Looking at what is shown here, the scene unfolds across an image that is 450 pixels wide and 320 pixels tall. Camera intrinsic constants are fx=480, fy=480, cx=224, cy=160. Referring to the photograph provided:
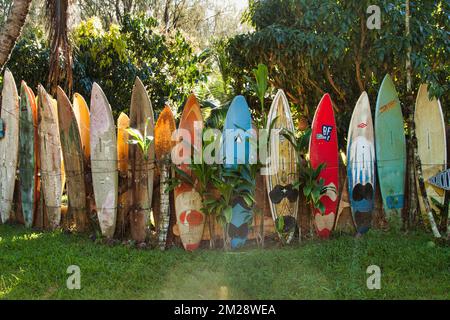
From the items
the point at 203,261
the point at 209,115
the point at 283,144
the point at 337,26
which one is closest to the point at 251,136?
the point at 283,144

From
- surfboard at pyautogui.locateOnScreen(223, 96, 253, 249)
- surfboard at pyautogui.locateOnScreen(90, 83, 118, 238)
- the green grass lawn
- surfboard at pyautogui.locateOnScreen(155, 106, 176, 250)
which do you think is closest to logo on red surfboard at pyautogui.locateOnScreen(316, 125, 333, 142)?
surfboard at pyautogui.locateOnScreen(223, 96, 253, 249)

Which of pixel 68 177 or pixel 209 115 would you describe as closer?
pixel 68 177

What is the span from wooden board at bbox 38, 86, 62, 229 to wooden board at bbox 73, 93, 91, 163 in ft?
0.80

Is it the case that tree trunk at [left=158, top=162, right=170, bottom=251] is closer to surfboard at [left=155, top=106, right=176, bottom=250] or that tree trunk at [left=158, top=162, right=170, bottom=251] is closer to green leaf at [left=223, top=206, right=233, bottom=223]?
surfboard at [left=155, top=106, right=176, bottom=250]

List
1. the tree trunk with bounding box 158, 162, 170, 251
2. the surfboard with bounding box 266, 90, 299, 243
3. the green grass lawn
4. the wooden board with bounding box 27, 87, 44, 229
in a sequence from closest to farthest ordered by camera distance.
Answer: the green grass lawn < the tree trunk with bounding box 158, 162, 170, 251 < the surfboard with bounding box 266, 90, 299, 243 < the wooden board with bounding box 27, 87, 44, 229

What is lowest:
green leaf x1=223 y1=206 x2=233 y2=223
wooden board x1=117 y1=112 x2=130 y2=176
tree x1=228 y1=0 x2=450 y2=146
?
green leaf x1=223 y1=206 x2=233 y2=223

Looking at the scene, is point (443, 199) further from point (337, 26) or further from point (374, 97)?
point (337, 26)

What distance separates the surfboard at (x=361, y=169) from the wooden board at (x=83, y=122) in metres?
2.62

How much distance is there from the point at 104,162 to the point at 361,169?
2.50 metres

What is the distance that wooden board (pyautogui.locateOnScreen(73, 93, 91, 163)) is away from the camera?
4887 mm

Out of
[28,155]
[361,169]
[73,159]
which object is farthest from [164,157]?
[361,169]

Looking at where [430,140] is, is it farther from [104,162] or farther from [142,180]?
[104,162]

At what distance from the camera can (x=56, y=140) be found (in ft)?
16.4

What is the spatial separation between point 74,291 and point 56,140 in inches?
79.9
